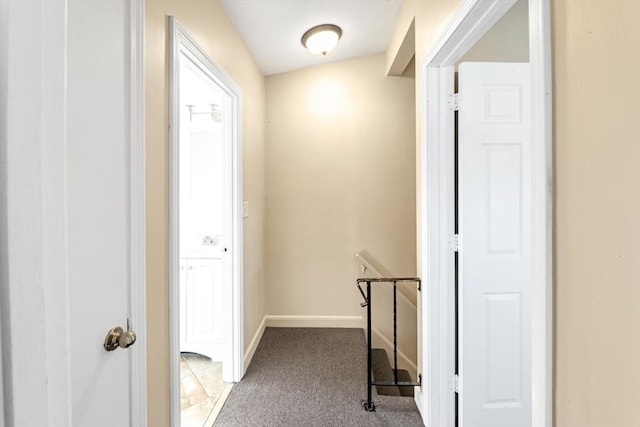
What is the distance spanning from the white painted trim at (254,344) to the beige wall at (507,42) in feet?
8.38

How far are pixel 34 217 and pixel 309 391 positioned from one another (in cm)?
221

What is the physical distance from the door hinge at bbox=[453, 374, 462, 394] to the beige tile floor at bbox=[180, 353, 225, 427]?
141 centimetres

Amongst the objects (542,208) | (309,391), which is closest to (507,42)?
(542,208)

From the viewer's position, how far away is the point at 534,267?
87 cm

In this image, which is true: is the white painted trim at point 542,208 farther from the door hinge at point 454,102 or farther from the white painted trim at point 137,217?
the white painted trim at point 137,217

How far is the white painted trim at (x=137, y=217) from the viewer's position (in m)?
1.06

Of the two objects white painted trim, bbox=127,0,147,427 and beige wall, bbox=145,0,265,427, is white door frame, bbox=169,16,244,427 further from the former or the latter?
white painted trim, bbox=127,0,147,427

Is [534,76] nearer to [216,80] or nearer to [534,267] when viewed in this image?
[534,267]

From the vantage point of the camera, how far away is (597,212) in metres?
0.70

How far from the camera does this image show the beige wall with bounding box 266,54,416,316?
10.9ft

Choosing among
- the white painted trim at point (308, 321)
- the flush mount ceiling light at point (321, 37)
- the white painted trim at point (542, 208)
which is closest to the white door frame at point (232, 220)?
the flush mount ceiling light at point (321, 37)

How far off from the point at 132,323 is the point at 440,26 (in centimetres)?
187

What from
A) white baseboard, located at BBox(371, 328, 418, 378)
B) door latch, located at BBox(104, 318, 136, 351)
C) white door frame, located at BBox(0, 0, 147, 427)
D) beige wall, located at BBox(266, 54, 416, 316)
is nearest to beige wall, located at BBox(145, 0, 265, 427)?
door latch, located at BBox(104, 318, 136, 351)

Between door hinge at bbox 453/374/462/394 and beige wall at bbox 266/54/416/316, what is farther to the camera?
beige wall at bbox 266/54/416/316
